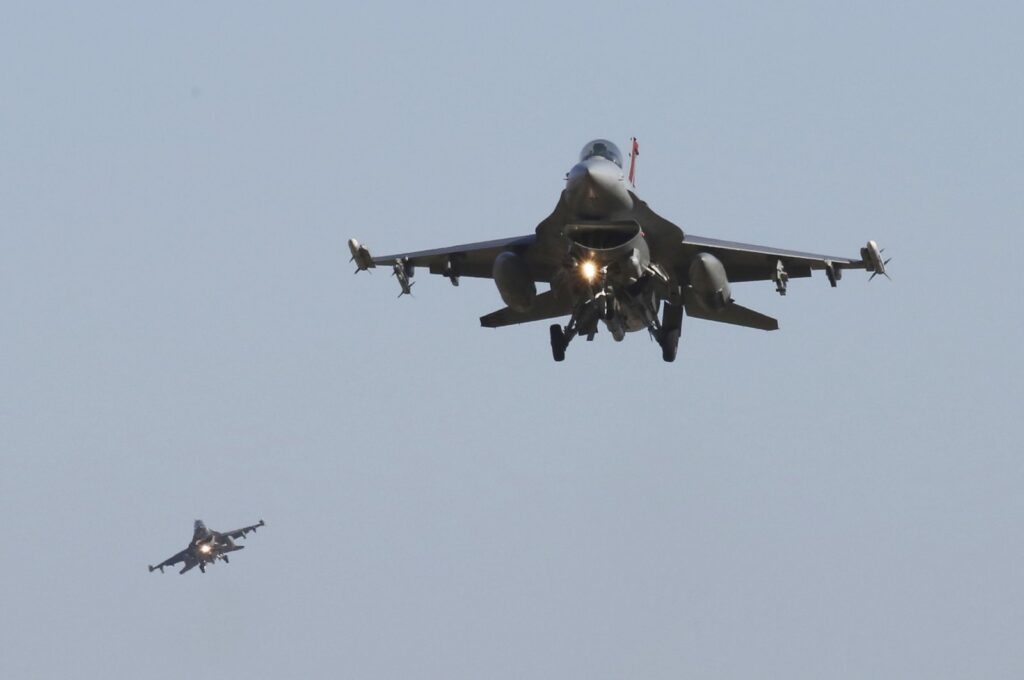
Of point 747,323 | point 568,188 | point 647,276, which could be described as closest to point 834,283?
point 747,323

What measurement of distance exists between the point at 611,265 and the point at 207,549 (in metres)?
→ 43.6

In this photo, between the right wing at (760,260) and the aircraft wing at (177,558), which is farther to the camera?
the aircraft wing at (177,558)

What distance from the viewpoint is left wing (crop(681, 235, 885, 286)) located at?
38906mm

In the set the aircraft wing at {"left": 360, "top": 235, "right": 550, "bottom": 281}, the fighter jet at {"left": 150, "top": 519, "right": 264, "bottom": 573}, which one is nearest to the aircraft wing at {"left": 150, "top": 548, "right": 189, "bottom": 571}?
the fighter jet at {"left": 150, "top": 519, "right": 264, "bottom": 573}

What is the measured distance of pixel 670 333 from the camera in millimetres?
39219

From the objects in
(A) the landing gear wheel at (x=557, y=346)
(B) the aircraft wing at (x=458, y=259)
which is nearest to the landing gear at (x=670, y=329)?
(A) the landing gear wheel at (x=557, y=346)

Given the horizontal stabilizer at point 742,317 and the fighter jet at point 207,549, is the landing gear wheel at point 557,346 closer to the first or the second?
the horizontal stabilizer at point 742,317

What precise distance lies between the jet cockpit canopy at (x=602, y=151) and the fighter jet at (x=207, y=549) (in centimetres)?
4171

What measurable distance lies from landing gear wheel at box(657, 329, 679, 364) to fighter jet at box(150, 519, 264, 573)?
130ft

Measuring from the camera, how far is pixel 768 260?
40375 millimetres

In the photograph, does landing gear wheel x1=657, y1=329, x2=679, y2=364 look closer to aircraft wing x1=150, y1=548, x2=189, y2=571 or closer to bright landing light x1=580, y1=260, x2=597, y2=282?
bright landing light x1=580, y1=260, x2=597, y2=282

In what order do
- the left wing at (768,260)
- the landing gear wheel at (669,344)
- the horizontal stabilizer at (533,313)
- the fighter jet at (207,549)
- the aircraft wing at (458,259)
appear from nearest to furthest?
the left wing at (768,260), the landing gear wheel at (669,344), the aircraft wing at (458,259), the horizontal stabilizer at (533,313), the fighter jet at (207,549)

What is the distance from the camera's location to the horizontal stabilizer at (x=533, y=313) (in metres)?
40.8

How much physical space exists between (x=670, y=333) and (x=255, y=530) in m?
40.7
